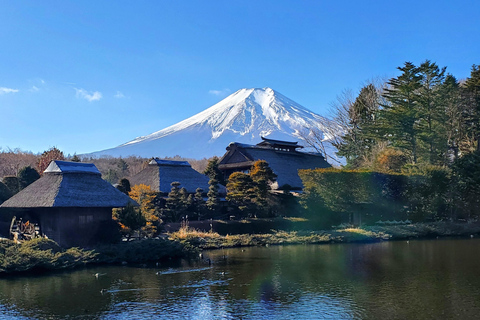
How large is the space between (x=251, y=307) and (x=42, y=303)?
19.8 feet

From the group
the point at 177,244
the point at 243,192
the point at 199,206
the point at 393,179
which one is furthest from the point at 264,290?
the point at 393,179

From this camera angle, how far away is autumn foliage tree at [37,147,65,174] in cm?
4422

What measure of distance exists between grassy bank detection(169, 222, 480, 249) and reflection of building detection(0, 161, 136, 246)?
4.60 metres

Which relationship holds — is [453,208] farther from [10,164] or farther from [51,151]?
[10,164]

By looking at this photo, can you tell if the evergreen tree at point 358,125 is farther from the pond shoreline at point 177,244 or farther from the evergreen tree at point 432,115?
the pond shoreline at point 177,244

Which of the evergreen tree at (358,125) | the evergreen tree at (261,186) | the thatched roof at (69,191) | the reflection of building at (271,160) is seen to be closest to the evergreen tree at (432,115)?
the evergreen tree at (358,125)

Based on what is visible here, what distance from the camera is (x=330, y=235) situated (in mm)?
30062

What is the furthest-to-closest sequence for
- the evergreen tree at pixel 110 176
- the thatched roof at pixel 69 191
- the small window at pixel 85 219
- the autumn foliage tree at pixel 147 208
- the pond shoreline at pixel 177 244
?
the evergreen tree at pixel 110 176
the autumn foliage tree at pixel 147 208
the small window at pixel 85 219
the thatched roof at pixel 69 191
the pond shoreline at pixel 177 244

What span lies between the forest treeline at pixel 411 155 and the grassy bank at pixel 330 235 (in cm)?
257

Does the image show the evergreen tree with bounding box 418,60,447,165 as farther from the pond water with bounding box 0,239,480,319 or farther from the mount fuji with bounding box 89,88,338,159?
the mount fuji with bounding box 89,88,338,159

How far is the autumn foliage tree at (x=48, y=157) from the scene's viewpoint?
145ft

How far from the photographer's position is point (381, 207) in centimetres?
3597

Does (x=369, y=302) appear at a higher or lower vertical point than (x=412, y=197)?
lower

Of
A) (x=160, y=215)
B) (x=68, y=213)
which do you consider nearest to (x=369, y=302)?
(x=68, y=213)
